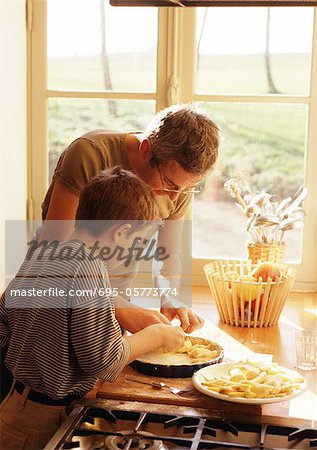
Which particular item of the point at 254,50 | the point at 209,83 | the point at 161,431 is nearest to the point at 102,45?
the point at 209,83

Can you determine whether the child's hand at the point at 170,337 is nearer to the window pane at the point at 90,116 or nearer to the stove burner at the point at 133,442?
the stove burner at the point at 133,442

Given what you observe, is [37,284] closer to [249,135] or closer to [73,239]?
[73,239]

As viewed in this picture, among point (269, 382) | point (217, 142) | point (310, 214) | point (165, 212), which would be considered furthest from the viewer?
point (310, 214)

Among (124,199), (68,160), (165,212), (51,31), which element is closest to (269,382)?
(124,199)

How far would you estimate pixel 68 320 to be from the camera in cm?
138

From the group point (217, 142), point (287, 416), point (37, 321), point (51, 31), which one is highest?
point (51, 31)

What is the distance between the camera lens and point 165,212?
6.42 feet

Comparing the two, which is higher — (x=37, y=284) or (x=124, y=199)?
(x=124, y=199)

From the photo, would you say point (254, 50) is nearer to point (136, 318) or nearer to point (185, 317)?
point (185, 317)

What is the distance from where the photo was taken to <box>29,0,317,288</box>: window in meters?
2.72

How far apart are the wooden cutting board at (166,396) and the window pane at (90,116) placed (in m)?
1.44

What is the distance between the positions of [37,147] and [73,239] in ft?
4.94

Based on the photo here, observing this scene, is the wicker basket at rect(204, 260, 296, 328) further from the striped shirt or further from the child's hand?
the striped shirt

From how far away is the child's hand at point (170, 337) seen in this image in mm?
1576
